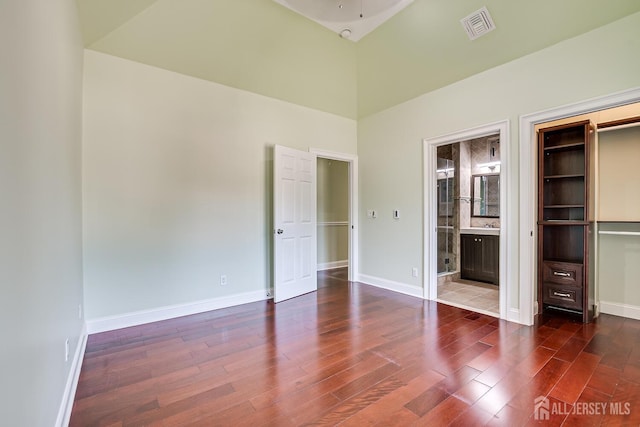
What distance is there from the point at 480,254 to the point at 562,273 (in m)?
1.49

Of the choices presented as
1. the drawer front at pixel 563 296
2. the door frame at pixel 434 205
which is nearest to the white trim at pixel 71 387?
the door frame at pixel 434 205

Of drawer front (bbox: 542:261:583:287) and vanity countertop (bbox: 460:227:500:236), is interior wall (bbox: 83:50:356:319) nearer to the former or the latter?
vanity countertop (bbox: 460:227:500:236)

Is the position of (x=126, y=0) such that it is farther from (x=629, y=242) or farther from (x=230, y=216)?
(x=629, y=242)

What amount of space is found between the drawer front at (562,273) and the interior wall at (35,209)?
4407 mm

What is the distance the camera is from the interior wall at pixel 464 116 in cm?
254

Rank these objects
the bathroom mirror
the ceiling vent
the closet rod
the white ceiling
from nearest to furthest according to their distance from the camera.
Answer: the white ceiling < the ceiling vent < the closet rod < the bathroom mirror

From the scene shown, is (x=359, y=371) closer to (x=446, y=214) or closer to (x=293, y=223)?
(x=293, y=223)

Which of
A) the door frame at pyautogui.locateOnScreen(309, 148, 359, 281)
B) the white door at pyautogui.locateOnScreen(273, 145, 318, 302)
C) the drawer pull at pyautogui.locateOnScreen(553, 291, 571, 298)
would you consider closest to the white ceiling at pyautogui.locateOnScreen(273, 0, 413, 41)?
the white door at pyautogui.locateOnScreen(273, 145, 318, 302)

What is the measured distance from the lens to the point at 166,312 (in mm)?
3207

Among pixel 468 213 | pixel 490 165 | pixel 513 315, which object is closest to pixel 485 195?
pixel 468 213

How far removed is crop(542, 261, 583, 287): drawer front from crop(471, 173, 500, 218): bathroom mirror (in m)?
1.76

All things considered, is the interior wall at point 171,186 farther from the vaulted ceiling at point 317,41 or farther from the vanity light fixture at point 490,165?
the vanity light fixture at point 490,165

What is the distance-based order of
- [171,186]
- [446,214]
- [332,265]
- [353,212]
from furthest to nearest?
[332,265], [446,214], [353,212], [171,186]

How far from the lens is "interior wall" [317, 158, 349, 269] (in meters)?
6.07
